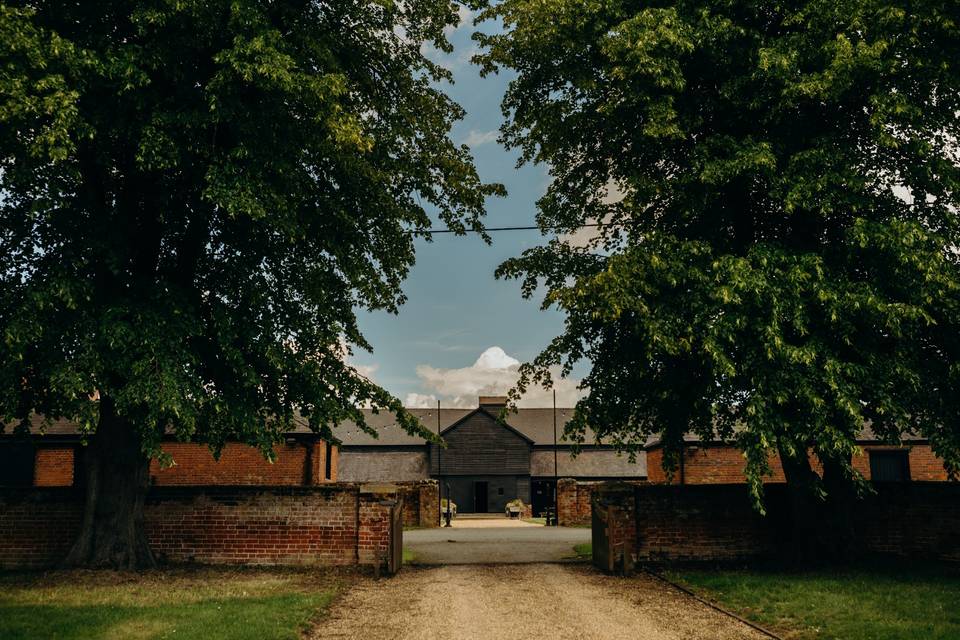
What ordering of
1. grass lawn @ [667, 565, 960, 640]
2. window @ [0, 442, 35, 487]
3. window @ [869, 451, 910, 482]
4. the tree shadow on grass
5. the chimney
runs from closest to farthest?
the tree shadow on grass < grass lawn @ [667, 565, 960, 640] < window @ [0, 442, 35, 487] < window @ [869, 451, 910, 482] < the chimney

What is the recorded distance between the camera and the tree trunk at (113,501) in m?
12.4

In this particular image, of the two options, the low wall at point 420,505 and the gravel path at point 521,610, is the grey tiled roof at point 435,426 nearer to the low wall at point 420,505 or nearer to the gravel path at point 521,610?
the low wall at point 420,505

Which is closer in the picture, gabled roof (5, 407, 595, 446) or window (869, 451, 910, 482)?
window (869, 451, 910, 482)

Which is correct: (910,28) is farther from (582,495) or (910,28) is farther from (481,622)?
(582,495)

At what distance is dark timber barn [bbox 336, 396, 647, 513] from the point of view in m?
45.3

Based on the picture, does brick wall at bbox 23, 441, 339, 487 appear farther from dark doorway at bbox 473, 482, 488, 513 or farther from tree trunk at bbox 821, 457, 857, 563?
dark doorway at bbox 473, 482, 488, 513

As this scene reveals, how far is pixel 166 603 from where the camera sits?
32.3 ft

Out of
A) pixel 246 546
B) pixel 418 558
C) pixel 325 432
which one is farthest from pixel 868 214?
pixel 246 546

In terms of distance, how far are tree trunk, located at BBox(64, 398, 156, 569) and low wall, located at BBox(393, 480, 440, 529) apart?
16844 mm

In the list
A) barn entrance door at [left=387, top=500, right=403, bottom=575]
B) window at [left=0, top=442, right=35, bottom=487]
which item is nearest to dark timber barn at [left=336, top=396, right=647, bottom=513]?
window at [left=0, top=442, right=35, bottom=487]

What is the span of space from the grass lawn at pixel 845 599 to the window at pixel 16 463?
25.7 meters

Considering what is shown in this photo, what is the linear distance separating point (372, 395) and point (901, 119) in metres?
10.4

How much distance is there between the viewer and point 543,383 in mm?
14875

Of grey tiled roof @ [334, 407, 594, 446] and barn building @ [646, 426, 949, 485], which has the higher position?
grey tiled roof @ [334, 407, 594, 446]
